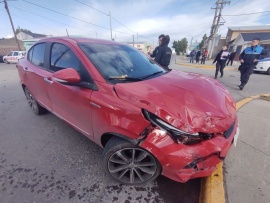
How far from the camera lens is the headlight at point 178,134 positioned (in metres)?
1.47

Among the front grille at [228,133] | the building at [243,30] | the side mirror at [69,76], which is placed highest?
the building at [243,30]

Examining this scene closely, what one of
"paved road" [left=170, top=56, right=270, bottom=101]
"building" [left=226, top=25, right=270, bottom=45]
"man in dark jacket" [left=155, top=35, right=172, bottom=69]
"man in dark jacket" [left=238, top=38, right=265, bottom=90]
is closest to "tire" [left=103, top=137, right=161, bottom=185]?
"man in dark jacket" [left=155, top=35, right=172, bottom=69]

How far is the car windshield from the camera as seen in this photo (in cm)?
203

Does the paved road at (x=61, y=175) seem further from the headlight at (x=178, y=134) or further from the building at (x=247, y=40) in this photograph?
the building at (x=247, y=40)

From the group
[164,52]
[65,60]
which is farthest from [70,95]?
[164,52]

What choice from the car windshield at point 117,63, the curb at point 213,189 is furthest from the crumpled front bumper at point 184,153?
the car windshield at point 117,63

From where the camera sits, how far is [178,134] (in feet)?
4.83

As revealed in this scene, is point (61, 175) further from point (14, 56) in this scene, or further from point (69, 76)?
point (14, 56)

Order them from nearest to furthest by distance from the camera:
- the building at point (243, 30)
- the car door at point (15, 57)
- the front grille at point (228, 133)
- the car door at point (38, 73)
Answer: the front grille at point (228, 133) < the car door at point (38, 73) < the car door at point (15, 57) < the building at point (243, 30)

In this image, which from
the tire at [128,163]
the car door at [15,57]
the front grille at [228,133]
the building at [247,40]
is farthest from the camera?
the building at [247,40]

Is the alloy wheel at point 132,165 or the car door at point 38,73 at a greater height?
the car door at point 38,73

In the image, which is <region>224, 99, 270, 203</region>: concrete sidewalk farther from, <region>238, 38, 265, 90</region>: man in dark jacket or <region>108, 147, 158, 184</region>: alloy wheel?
<region>238, 38, 265, 90</region>: man in dark jacket

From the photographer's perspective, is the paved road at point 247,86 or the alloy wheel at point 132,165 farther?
the paved road at point 247,86

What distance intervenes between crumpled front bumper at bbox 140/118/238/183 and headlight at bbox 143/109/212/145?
1.4 inches
